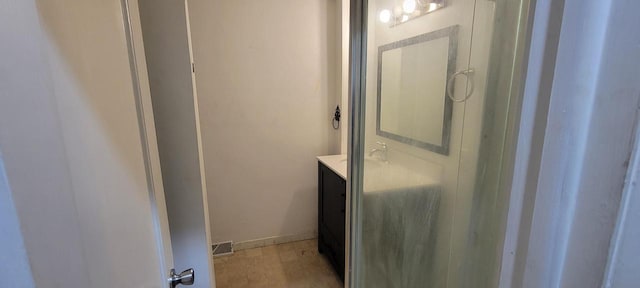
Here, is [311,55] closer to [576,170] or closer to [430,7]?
[430,7]

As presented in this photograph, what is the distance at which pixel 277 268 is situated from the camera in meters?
2.25

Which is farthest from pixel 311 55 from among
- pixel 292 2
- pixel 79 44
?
pixel 79 44

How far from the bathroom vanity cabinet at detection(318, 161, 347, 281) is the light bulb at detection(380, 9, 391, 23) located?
1019 mm

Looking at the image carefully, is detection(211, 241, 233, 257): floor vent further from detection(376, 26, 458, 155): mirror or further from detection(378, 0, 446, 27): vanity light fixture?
detection(378, 0, 446, 27): vanity light fixture

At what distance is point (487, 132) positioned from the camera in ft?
2.72

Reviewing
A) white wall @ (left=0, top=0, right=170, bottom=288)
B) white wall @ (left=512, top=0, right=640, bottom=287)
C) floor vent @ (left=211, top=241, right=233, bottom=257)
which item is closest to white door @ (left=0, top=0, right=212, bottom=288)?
white wall @ (left=0, top=0, right=170, bottom=288)

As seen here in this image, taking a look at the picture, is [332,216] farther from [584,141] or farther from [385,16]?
[584,141]

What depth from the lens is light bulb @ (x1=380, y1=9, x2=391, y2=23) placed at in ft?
4.20

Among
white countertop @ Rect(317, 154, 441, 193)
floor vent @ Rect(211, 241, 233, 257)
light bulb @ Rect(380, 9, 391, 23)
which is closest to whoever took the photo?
white countertop @ Rect(317, 154, 441, 193)

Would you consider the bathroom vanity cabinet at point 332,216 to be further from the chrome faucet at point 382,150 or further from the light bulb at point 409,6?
the light bulb at point 409,6

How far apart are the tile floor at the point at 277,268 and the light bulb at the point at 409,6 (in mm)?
1889

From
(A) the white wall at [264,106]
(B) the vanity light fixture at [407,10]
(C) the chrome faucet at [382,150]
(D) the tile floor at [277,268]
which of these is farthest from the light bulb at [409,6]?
(D) the tile floor at [277,268]

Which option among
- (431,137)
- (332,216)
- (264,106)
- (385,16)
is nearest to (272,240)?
(332,216)

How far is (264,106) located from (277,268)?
1388 millimetres
